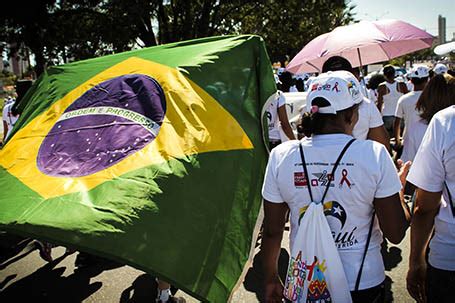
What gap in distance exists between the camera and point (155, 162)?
238 cm

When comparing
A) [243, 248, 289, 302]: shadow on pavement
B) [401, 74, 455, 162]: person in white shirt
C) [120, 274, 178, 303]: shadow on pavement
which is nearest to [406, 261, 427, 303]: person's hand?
[401, 74, 455, 162]: person in white shirt

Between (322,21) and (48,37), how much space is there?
56.5 feet

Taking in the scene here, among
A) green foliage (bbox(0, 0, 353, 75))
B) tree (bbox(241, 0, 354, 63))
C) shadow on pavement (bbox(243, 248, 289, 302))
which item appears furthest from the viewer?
tree (bbox(241, 0, 354, 63))

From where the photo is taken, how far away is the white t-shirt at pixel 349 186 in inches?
73.1

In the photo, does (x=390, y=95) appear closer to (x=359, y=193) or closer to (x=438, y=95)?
(x=438, y=95)

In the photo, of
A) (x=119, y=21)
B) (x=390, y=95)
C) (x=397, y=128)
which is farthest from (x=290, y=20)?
(x=397, y=128)

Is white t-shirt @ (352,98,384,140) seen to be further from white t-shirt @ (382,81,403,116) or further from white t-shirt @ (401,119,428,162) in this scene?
white t-shirt @ (382,81,403,116)

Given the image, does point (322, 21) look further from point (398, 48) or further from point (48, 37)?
point (398, 48)

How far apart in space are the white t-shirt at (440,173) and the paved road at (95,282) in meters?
1.65

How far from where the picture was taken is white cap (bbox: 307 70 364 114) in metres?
1.97

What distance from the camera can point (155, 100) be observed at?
2.73 m

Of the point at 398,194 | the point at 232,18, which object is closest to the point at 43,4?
the point at 232,18

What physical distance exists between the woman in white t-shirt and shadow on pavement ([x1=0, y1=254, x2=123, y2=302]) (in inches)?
114

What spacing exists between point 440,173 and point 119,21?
69.7 ft
